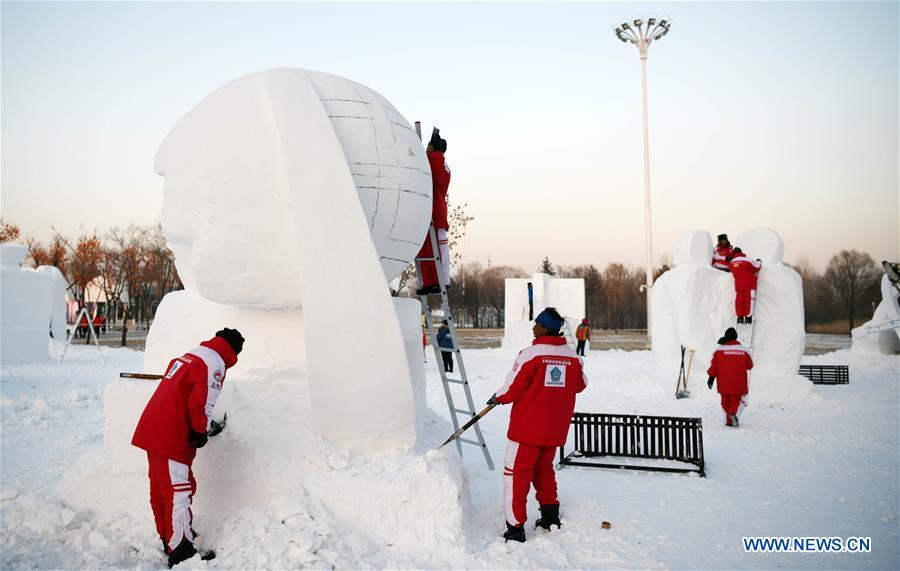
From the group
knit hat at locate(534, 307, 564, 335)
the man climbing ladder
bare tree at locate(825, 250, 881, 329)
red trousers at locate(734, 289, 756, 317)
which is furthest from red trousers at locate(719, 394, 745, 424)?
bare tree at locate(825, 250, 881, 329)

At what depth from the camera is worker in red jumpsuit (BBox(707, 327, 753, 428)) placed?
881 centimetres

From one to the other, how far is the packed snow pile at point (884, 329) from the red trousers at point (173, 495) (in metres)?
19.4

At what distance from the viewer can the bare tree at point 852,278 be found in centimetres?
4447

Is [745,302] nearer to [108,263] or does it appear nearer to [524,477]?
[524,477]

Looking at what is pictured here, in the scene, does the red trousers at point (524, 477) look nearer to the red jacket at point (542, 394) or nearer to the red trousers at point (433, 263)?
the red jacket at point (542, 394)

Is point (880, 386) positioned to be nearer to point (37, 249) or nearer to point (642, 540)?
point (642, 540)

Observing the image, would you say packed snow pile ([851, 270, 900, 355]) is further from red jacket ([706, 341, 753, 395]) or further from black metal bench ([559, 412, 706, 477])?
black metal bench ([559, 412, 706, 477])

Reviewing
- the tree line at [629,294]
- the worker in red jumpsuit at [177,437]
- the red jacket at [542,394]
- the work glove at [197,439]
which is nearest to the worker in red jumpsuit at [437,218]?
the red jacket at [542,394]

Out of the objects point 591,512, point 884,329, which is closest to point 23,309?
point 591,512

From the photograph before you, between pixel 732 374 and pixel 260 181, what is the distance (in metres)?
7.47

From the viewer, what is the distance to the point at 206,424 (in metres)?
3.86

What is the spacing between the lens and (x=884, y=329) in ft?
58.2

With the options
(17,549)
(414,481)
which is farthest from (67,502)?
(414,481)

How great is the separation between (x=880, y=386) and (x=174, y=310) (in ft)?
47.4
